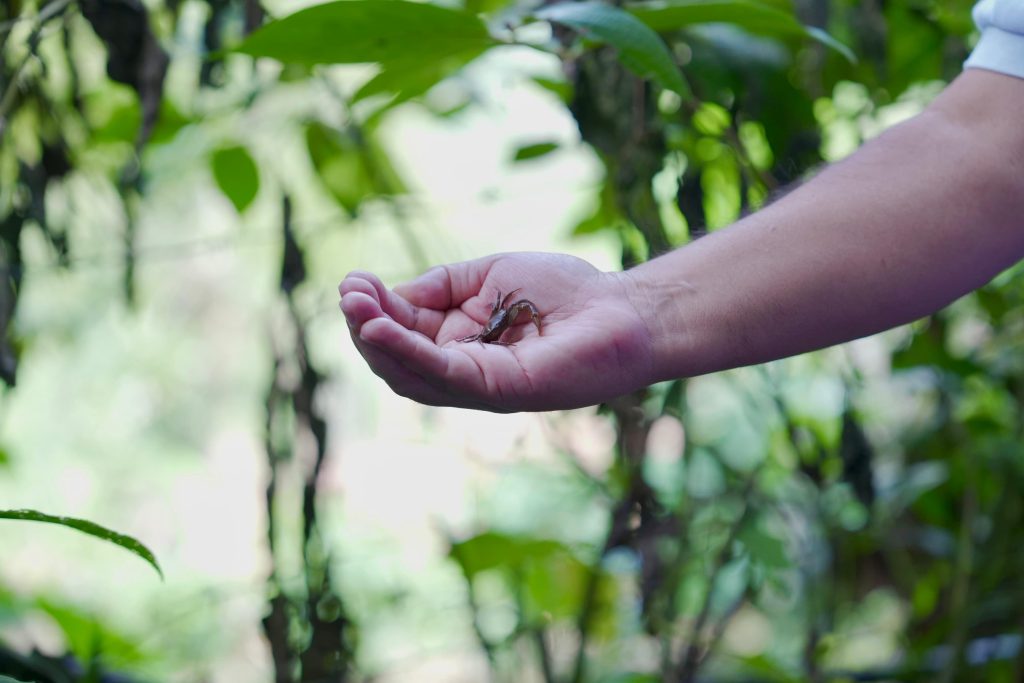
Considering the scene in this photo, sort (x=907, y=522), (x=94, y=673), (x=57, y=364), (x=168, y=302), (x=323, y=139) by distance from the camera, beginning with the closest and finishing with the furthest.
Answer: (x=94, y=673) → (x=323, y=139) → (x=907, y=522) → (x=57, y=364) → (x=168, y=302)

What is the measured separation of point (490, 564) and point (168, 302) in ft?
9.61

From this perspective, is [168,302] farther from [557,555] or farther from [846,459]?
[846,459]

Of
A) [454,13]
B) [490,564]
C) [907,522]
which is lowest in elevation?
[907,522]

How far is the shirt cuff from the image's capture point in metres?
0.69

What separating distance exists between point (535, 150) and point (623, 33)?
0.39m

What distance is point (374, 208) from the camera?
1.13 meters

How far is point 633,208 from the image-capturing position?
2.97ft

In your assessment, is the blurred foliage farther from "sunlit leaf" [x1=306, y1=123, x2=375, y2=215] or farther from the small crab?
the small crab

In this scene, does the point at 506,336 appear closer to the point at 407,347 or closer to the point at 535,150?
the point at 407,347

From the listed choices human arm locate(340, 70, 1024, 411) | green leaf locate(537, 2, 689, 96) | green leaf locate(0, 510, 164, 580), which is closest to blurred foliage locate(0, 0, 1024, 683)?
green leaf locate(537, 2, 689, 96)

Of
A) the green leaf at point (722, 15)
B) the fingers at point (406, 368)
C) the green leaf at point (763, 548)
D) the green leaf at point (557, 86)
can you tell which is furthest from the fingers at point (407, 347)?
the green leaf at point (763, 548)

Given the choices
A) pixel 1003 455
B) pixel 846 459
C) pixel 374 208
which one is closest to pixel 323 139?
pixel 374 208

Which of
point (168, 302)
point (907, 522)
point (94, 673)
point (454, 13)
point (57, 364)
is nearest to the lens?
point (454, 13)

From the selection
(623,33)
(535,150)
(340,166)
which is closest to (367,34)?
(623,33)
